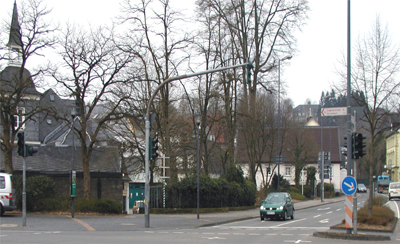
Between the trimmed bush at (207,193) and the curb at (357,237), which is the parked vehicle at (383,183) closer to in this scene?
the trimmed bush at (207,193)

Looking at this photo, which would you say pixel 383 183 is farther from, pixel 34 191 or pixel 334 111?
pixel 334 111

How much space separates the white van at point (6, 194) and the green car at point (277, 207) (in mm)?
13881

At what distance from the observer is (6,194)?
2231 centimetres

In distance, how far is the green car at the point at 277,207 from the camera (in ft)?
86.8

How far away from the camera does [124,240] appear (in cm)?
1438

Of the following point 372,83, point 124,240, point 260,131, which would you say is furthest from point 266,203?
point 260,131

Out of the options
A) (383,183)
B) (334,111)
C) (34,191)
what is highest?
(334,111)

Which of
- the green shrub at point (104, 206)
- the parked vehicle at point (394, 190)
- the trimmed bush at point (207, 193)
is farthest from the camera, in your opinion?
the parked vehicle at point (394, 190)

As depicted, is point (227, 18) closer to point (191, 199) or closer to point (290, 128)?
point (191, 199)

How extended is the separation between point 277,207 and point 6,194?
14898 mm

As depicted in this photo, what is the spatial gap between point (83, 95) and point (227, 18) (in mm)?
14509

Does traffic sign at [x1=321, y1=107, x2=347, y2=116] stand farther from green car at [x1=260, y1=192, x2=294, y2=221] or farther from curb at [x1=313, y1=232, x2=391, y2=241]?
green car at [x1=260, y1=192, x2=294, y2=221]

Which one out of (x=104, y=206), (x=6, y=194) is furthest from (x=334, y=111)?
(x=6, y=194)

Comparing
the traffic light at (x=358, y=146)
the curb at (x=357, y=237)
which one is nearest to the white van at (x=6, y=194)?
the curb at (x=357, y=237)
